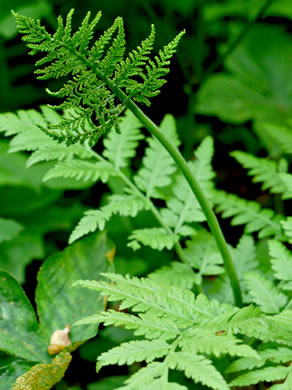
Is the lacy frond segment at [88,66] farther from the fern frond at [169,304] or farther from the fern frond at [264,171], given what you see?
the fern frond at [264,171]

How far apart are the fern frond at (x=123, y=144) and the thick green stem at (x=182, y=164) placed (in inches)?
18.7

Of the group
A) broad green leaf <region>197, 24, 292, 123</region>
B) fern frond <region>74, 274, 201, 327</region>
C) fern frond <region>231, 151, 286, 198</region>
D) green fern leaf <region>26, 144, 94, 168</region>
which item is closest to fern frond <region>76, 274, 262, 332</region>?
fern frond <region>74, 274, 201, 327</region>

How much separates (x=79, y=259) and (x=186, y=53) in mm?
2519

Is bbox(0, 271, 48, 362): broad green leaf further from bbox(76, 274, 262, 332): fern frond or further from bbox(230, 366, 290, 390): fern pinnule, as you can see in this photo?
bbox(230, 366, 290, 390): fern pinnule

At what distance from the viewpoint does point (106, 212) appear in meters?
1.55

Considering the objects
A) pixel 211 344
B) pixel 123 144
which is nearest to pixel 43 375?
pixel 211 344

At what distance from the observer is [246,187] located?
3.12 meters

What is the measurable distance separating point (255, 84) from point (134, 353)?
2.78 metres

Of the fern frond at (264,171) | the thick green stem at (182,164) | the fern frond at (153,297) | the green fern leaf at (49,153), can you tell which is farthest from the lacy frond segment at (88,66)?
the fern frond at (264,171)

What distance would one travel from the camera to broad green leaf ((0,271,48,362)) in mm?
1421

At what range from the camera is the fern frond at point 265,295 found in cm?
138

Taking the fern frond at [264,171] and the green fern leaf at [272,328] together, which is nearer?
the green fern leaf at [272,328]

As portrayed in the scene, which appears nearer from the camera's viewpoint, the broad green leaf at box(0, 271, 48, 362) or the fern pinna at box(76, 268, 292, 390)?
the fern pinna at box(76, 268, 292, 390)

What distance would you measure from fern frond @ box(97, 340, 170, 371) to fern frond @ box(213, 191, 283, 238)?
781mm
